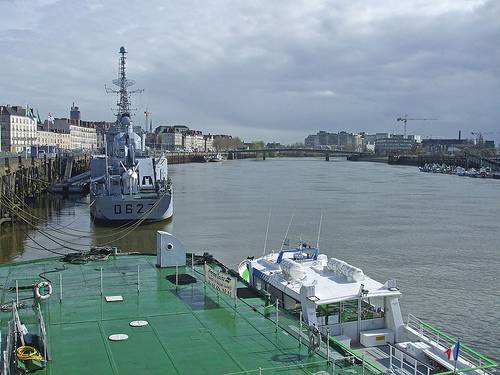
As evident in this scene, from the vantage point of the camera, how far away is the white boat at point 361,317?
500 inches

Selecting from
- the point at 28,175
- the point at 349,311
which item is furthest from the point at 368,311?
the point at 28,175

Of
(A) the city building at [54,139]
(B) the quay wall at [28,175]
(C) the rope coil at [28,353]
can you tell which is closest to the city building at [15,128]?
(A) the city building at [54,139]

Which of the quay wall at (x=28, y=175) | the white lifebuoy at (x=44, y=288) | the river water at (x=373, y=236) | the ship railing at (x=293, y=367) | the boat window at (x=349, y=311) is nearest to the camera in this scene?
the ship railing at (x=293, y=367)

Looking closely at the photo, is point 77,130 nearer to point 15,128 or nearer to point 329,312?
point 15,128

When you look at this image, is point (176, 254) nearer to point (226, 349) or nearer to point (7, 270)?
point (7, 270)

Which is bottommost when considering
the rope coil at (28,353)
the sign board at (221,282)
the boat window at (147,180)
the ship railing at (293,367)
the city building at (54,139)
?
the ship railing at (293,367)

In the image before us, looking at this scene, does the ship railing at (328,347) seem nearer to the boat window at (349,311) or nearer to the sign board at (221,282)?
the sign board at (221,282)

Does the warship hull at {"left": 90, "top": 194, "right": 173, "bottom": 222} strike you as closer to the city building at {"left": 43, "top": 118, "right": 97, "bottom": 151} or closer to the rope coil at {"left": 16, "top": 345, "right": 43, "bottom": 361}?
the rope coil at {"left": 16, "top": 345, "right": 43, "bottom": 361}

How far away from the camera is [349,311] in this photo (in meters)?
13.8

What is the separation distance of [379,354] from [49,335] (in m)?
7.55

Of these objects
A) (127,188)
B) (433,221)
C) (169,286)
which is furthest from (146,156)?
(169,286)

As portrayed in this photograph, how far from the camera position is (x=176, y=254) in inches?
688

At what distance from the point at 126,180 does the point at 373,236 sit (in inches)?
734

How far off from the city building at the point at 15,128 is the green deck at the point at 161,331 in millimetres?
109518
